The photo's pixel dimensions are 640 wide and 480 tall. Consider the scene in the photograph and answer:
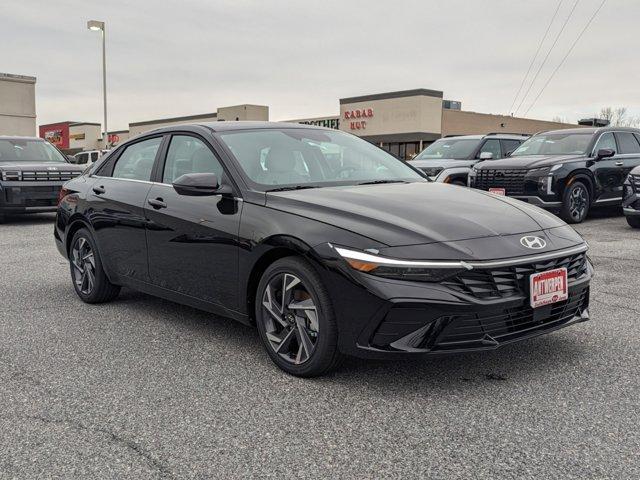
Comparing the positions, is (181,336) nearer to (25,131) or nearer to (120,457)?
(120,457)

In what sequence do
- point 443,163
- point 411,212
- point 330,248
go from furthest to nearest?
point 443,163 < point 411,212 < point 330,248

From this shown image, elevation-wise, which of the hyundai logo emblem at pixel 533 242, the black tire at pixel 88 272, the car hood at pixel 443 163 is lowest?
the black tire at pixel 88 272

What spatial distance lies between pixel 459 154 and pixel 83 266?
981 cm

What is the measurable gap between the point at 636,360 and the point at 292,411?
2199 mm

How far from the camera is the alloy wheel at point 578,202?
1169 centimetres

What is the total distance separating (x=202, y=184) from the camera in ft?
13.9

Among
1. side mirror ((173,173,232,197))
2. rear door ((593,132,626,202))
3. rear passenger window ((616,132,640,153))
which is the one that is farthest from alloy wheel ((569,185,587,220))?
side mirror ((173,173,232,197))

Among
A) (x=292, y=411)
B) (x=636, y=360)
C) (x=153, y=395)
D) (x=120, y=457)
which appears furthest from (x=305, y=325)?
(x=636, y=360)

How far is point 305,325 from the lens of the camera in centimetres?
380

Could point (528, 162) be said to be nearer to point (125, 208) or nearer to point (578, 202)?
point (578, 202)

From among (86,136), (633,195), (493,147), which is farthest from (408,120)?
(86,136)

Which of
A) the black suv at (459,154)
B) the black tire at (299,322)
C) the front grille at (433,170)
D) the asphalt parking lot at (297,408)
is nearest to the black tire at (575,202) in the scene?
the black suv at (459,154)

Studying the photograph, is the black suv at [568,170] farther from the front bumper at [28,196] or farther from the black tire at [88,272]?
the front bumper at [28,196]

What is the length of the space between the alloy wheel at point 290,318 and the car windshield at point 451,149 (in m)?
10.7
